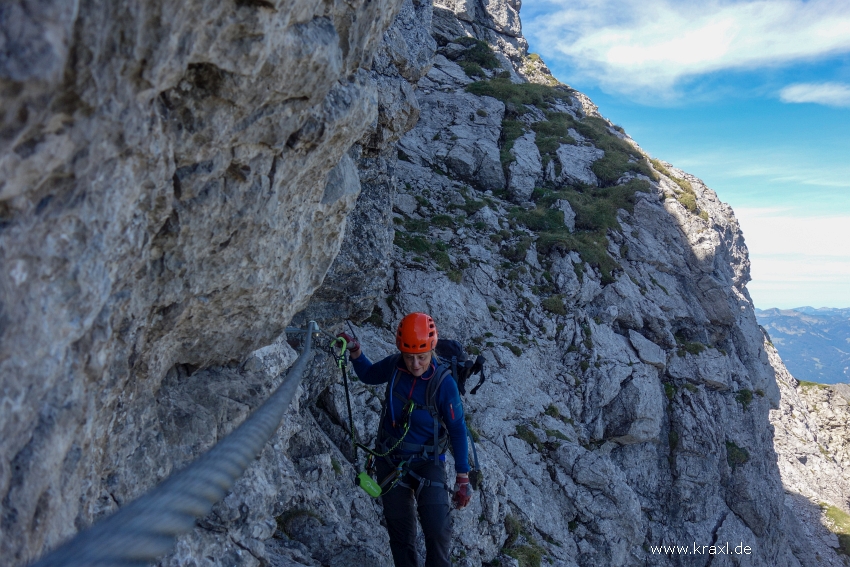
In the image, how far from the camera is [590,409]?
18781 mm

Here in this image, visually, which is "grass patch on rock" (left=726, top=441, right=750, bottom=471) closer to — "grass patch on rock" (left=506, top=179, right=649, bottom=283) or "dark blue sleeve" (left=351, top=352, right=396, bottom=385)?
"grass patch on rock" (left=506, top=179, right=649, bottom=283)

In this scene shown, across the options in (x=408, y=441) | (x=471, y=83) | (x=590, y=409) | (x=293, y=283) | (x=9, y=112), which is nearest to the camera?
(x=9, y=112)

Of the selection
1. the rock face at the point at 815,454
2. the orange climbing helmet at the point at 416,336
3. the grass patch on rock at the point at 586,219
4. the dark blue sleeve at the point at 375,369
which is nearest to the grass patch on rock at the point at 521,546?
the dark blue sleeve at the point at 375,369

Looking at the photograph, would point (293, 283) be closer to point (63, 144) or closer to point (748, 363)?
point (63, 144)

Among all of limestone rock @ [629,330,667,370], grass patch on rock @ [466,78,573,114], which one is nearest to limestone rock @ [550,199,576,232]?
limestone rock @ [629,330,667,370]

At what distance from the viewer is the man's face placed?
7992 mm

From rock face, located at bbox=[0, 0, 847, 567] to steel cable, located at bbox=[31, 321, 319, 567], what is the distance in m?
1.29

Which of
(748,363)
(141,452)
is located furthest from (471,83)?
(141,452)

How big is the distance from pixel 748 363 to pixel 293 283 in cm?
2793

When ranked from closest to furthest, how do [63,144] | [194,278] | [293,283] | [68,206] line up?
[63,144]
[68,206]
[194,278]
[293,283]

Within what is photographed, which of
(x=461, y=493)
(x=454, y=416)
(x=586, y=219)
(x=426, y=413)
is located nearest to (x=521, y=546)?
(x=461, y=493)

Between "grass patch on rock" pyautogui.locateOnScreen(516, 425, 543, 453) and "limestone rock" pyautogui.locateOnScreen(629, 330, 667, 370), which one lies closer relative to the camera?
"grass patch on rock" pyautogui.locateOnScreen(516, 425, 543, 453)

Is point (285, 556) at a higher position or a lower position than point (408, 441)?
lower

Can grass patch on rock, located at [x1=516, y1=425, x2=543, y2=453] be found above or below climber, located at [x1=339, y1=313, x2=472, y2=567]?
below
